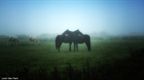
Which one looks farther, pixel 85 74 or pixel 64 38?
pixel 64 38

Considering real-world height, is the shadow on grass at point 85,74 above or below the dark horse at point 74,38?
below

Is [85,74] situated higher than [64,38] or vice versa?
[64,38]

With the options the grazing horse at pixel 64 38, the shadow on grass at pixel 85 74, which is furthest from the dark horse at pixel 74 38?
the shadow on grass at pixel 85 74

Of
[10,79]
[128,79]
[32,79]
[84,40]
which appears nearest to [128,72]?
[128,79]

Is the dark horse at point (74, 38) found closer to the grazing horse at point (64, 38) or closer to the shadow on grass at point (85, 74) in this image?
the grazing horse at point (64, 38)

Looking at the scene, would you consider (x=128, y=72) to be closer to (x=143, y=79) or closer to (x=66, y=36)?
(x=143, y=79)

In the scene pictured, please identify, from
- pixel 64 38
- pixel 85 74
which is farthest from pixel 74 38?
pixel 85 74

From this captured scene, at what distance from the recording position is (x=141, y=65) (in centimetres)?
1350

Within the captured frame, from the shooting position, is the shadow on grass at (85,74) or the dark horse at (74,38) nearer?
the shadow on grass at (85,74)

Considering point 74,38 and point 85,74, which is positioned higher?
point 74,38

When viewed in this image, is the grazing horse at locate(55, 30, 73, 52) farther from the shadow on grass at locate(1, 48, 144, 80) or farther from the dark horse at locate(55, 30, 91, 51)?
the shadow on grass at locate(1, 48, 144, 80)

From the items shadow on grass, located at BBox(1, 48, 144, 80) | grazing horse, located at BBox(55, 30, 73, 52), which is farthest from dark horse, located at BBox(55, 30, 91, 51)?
shadow on grass, located at BBox(1, 48, 144, 80)

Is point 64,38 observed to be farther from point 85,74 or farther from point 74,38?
point 85,74

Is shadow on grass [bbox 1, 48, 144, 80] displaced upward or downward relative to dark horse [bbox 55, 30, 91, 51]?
downward
